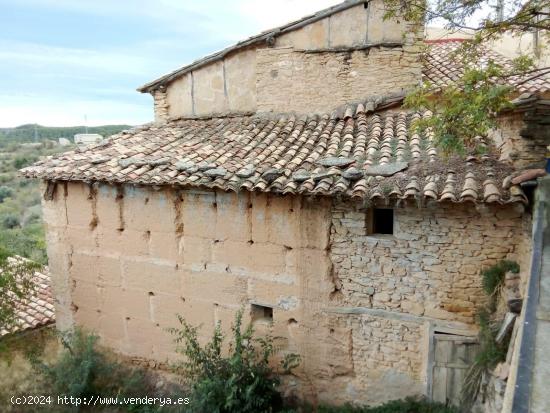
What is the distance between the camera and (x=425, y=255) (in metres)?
5.99

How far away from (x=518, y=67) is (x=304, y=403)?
18.4 ft

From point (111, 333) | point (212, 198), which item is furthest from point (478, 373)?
point (111, 333)

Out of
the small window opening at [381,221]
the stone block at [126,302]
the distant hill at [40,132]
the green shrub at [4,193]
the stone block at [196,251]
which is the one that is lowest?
the stone block at [126,302]

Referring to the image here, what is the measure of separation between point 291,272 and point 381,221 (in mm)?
1576

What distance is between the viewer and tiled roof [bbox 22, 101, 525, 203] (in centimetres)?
541

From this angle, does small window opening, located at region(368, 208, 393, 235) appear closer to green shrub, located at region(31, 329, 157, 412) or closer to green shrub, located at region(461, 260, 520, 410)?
green shrub, located at region(461, 260, 520, 410)

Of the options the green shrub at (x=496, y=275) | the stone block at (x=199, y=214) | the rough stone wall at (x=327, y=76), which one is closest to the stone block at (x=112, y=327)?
the stone block at (x=199, y=214)

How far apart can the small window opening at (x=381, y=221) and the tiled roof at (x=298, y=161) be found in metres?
0.85

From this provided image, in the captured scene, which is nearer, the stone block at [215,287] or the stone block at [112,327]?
the stone block at [215,287]

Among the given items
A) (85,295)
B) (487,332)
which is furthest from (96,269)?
(487,332)

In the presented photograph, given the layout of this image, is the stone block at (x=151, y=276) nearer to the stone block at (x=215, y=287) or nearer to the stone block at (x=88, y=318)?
the stone block at (x=215, y=287)

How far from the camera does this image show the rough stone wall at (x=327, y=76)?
793 centimetres

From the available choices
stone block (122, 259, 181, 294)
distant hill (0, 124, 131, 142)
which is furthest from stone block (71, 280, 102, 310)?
distant hill (0, 124, 131, 142)

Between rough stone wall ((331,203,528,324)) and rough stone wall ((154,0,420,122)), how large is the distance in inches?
118
